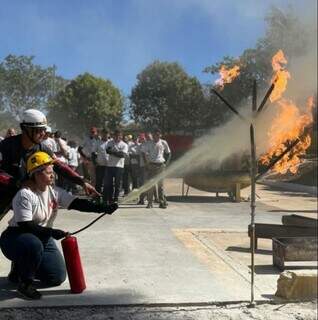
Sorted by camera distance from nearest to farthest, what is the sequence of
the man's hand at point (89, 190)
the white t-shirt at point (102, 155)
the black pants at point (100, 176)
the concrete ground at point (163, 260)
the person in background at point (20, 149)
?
the concrete ground at point (163, 260)
the person in background at point (20, 149)
the man's hand at point (89, 190)
the white t-shirt at point (102, 155)
the black pants at point (100, 176)

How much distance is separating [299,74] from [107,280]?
281cm

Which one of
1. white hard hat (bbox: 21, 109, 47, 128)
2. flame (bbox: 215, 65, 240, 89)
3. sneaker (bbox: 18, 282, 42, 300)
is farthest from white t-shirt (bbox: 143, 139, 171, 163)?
sneaker (bbox: 18, 282, 42, 300)

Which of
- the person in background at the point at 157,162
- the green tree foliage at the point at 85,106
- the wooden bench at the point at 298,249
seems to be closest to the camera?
the wooden bench at the point at 298,249

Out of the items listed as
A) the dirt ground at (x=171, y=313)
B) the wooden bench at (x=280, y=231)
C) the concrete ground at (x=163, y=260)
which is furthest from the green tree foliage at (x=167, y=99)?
the dirt ground at (x=171, y=313)

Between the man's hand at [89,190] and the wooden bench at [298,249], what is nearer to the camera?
the man's hand at [89,190]

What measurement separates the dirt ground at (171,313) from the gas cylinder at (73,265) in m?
0.39

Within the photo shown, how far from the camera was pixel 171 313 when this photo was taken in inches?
189

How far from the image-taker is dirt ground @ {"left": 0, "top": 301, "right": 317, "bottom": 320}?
469 cm

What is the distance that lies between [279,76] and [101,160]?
7.92 meters

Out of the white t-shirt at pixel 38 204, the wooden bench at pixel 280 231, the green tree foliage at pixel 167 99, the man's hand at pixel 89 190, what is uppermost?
the green tree foliage at pixel 167 99

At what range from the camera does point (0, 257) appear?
262 inches

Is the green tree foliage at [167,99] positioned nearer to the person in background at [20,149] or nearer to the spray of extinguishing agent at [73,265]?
the person in background at [20,149]

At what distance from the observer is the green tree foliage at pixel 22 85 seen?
4294 cm

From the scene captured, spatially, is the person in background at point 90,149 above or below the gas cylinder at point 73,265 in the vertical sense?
above
